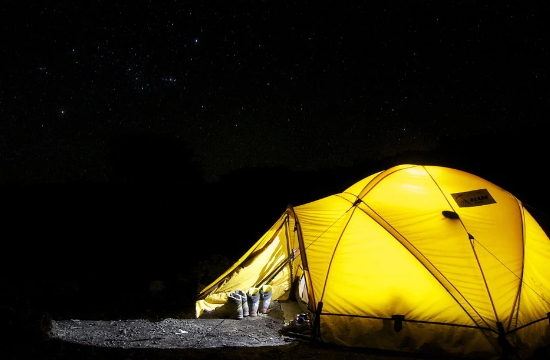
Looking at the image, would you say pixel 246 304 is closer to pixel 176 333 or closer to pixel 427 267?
pixel 176 333

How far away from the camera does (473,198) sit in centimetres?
730

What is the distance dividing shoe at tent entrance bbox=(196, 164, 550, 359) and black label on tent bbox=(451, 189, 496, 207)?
0.02 m

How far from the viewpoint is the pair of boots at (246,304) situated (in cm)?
862

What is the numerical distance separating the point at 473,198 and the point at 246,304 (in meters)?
4.96

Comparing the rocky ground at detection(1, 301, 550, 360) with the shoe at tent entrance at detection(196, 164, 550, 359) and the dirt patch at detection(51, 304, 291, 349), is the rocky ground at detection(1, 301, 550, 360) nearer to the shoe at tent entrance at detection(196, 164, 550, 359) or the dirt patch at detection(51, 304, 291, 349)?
the dirt patch at detection(51, 304, 291, 349)

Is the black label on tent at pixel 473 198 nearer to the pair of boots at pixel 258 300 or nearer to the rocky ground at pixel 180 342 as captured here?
the rocky ground at pixel 180 342

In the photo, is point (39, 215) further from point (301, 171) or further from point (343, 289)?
point (343, 289)

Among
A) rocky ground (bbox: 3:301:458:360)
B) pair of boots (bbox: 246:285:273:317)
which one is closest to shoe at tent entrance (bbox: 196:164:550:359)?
rocky ground (bbox: 3:301:458:360)

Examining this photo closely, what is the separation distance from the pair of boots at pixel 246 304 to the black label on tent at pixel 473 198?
4.48 m

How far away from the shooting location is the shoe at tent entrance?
6.14 m

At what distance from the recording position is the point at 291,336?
7.14 m

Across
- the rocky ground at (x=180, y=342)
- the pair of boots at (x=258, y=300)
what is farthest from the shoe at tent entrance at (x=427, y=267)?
the pair of boots at (x=258, y=300)

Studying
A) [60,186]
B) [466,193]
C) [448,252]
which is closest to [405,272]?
[448,252]

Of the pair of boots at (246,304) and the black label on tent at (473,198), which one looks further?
the pair of boots at (246,304)
